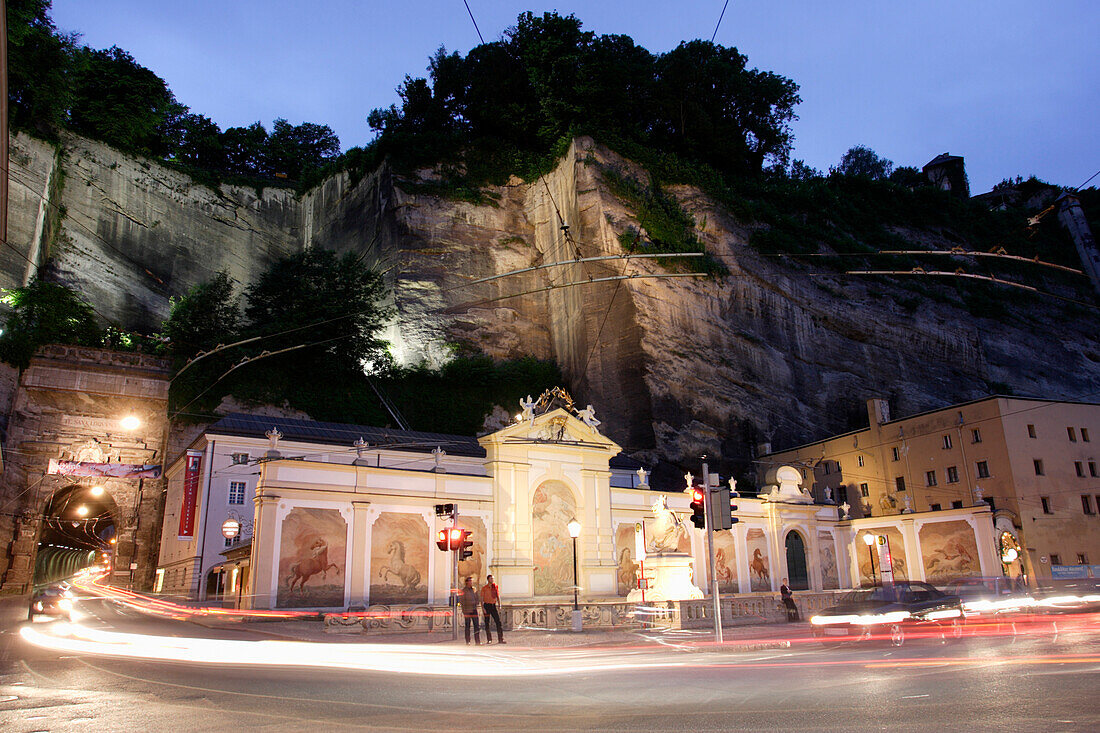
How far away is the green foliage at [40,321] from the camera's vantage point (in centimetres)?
3494

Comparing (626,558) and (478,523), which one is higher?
(478,523)

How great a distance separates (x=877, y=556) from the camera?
116 feet

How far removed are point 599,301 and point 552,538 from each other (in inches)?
756

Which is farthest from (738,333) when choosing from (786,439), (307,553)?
(307,553)

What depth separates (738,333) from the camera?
44.2 metres

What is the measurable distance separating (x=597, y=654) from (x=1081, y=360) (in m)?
58.6

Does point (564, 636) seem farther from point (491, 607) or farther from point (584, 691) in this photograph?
point (584, 691)

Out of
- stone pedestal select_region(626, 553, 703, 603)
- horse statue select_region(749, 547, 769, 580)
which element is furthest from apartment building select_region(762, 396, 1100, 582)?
stone pedestal select_region(626, 553, 703, 603)

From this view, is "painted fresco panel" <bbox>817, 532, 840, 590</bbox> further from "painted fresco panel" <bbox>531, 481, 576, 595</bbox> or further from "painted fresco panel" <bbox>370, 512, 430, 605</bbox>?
"painted fresco panel" <bbox>370, 512, 430, 605</bbox>

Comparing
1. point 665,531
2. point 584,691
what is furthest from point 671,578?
point 584,691

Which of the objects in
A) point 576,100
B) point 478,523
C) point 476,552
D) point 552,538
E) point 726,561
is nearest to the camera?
point 476,552

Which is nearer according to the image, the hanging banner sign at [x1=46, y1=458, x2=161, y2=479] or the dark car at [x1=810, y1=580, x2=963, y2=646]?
the dark car at [x1=810, y1=580, x2=963, y2=646]

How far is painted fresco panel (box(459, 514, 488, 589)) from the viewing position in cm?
2409

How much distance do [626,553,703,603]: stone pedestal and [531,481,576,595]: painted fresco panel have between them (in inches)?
148
